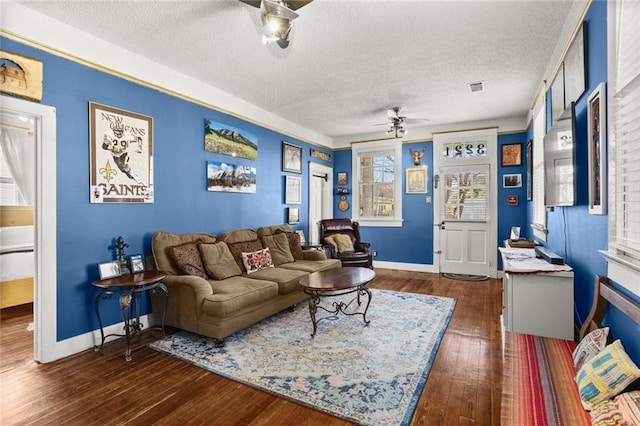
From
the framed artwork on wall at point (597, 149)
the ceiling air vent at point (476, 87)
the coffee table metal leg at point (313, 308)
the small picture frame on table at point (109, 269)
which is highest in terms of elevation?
the ceiling air vent at point (476, 87)

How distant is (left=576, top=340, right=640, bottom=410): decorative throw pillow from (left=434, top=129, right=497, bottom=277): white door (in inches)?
184

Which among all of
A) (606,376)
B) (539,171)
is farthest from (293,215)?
(606,376)

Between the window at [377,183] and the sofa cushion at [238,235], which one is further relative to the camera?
the window at [377,183]

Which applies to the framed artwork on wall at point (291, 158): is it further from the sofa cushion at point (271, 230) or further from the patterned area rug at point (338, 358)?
the patterned area rug at point (338, 358)

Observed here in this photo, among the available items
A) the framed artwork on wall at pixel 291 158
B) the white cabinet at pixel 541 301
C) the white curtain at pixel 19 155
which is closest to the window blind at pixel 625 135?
the white cabinet at pixel 541 301

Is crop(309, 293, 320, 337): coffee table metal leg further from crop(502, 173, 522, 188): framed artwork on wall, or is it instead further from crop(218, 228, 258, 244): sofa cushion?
crop(502, 173, 522, 188): framed artwork on wall

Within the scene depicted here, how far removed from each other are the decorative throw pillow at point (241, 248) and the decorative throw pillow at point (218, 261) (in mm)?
121

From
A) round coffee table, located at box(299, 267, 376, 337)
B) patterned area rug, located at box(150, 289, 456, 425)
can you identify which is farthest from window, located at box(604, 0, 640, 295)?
round coffee table, located at box(299, 267, 376, 337)

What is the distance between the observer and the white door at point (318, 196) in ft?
21.2

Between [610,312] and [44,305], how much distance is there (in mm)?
3910

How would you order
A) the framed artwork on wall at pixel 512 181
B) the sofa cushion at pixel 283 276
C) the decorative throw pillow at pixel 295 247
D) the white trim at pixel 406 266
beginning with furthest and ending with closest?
1. the white trim at pixel 406 266
2. the framed artwork on wall at pixel 512 181
3. the decorative throw pillow at pixel 295 247
4. the sofa cushion at pixel 283 276

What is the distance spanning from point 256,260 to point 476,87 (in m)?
3.57

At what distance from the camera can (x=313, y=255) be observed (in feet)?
15.8

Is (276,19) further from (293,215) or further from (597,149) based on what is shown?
(293,215)
